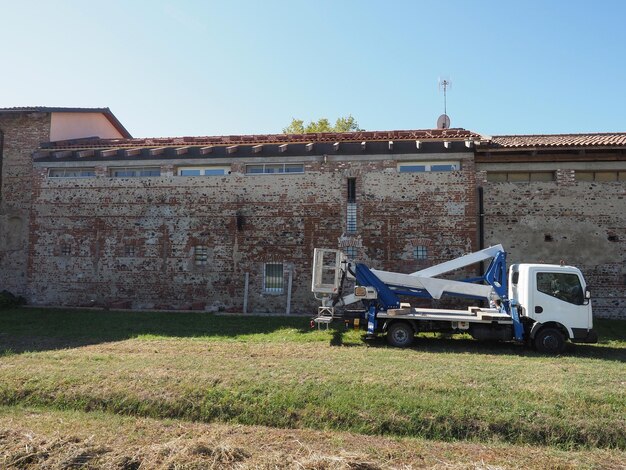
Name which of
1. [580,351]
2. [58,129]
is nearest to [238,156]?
[58,129]

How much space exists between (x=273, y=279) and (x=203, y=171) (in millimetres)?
5003

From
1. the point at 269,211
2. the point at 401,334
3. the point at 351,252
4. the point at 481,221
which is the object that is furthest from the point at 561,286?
the point at 269,211

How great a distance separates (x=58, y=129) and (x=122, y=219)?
560cm

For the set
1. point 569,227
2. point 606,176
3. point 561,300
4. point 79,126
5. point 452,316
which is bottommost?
point 452,316

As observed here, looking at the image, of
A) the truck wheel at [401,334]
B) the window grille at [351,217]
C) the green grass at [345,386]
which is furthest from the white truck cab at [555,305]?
the window grille at [351,217]

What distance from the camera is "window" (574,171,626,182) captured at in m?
14.8

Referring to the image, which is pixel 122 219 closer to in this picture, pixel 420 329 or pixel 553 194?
pixel 420 329

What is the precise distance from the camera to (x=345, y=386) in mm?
6602

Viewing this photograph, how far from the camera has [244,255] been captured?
16.0 metres

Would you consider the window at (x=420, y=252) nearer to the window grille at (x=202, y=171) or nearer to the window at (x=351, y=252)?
the window at (x=351, y=252)

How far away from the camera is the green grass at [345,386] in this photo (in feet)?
18.7

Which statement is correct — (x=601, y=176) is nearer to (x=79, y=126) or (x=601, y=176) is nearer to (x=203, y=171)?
(x=203, y=171)

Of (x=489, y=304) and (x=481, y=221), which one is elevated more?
(x=481, y=221)

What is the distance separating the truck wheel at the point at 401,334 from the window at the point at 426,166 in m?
6.97
